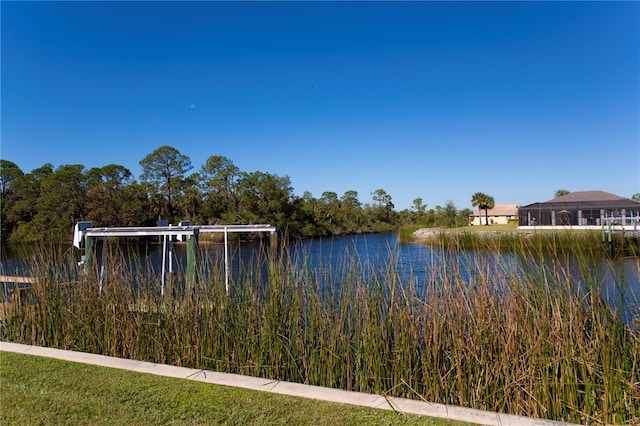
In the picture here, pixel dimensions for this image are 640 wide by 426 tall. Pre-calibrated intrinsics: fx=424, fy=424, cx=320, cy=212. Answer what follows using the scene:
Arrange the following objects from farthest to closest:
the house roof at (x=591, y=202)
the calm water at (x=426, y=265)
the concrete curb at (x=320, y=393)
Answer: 1. the house roof at (x=591, y=202)
2. the calm water at (x=426, y=265)
3. the concrete curb at (x=320, y=393)

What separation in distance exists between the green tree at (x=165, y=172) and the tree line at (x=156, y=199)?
0.25 ft

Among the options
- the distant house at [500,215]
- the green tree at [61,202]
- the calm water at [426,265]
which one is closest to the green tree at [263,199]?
the green tree at [61,202]

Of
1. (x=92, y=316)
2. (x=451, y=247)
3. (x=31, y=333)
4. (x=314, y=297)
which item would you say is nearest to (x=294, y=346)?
(x=314, y=297)

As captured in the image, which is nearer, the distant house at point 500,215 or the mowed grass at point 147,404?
the mowed grass at point 147,404

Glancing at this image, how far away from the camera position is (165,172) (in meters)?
36.4

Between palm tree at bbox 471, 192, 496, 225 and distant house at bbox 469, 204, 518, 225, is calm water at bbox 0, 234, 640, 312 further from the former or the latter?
distant house at bbox 469, 204, 518, 225

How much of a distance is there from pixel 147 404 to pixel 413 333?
1780 mm

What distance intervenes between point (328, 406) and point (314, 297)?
0.95 m

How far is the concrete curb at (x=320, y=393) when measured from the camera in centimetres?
231

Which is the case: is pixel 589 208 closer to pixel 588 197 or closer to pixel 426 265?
pixel 588 197

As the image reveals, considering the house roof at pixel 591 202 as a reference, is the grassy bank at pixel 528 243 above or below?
below

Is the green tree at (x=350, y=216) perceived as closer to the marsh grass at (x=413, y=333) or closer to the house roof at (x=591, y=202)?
the house roof at (x=591, y=202)

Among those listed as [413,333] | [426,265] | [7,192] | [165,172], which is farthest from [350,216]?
[413,333]

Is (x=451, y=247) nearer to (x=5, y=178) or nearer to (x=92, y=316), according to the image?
(x=92, y=316)
